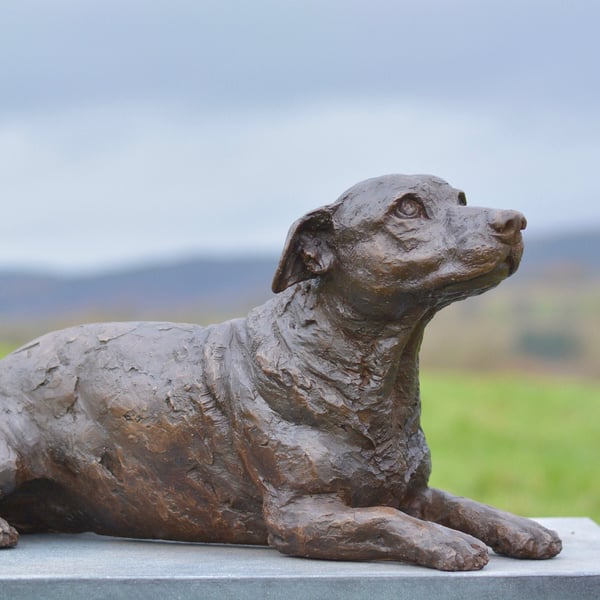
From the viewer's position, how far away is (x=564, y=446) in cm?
1052

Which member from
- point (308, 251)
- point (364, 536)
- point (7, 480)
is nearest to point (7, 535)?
point (7, 480)

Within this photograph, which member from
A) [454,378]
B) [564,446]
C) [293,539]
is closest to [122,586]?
[293,539]

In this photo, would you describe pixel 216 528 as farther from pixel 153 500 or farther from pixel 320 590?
pixel 320 590

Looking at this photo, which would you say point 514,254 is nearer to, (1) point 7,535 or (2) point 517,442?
(1) point 7,535

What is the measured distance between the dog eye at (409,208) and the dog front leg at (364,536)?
111cm

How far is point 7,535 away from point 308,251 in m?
1.68

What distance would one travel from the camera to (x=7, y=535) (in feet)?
16.1

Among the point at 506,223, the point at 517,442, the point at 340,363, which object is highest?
the point at 506,223

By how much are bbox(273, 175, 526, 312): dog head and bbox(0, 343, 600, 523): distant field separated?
443 cm

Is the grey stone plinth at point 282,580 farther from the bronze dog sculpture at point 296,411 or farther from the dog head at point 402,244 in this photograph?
the dog head at point 402,244

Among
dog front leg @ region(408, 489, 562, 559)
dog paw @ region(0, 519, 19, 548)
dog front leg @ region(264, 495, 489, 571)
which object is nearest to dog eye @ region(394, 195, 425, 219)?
dog front leg @ region(264, 495, 489, 571)

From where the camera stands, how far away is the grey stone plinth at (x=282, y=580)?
4.28 metres

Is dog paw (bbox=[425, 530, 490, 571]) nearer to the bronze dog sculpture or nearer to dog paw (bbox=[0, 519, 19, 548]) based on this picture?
the bronze dog sculpture

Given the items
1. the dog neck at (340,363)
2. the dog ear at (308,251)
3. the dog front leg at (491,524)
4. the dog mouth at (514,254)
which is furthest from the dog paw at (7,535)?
the dog mouth at (514,254)
